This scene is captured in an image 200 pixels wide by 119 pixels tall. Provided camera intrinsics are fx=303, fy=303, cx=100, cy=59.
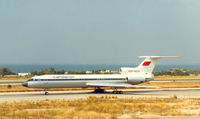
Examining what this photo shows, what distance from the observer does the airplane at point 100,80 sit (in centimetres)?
4109

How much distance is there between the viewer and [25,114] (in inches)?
897

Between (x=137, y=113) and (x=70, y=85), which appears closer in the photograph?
(x=137, y=113)

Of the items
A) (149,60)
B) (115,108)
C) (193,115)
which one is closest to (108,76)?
(149,60)

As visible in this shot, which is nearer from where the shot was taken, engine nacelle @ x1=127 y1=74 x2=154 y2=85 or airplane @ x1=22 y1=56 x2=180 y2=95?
airplane @ x1=22 y1=56 x2=180 y2=95

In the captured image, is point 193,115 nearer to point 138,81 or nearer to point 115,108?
point 115,108

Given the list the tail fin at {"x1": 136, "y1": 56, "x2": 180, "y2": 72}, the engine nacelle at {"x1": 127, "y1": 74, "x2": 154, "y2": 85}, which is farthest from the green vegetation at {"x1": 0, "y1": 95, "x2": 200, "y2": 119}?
the tail fin at {"x1": 136, "y1": 56, "x2": 180, "y2": 72}

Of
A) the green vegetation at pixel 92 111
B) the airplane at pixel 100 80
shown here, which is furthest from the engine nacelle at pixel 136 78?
the green vegetation at pixel 92 111

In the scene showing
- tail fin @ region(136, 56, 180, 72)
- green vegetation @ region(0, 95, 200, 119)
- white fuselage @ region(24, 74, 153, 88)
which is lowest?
green vegetation @ region(0, 95, 200, 119)

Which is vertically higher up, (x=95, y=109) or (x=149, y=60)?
(x=149, y=60)

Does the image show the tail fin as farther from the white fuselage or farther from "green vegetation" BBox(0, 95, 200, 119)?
"green vegetation" BBox(0, 95, 200, 119)

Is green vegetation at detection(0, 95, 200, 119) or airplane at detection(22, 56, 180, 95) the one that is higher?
airplane at detection(22, 56, 180, 95)

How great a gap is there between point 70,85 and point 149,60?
12955mm

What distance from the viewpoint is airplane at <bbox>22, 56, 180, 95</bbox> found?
41.1 metres

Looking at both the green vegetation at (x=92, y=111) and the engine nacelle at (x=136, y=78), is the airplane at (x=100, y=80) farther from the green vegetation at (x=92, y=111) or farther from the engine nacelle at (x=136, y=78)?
the green vegetation at (x=92, y=111)
